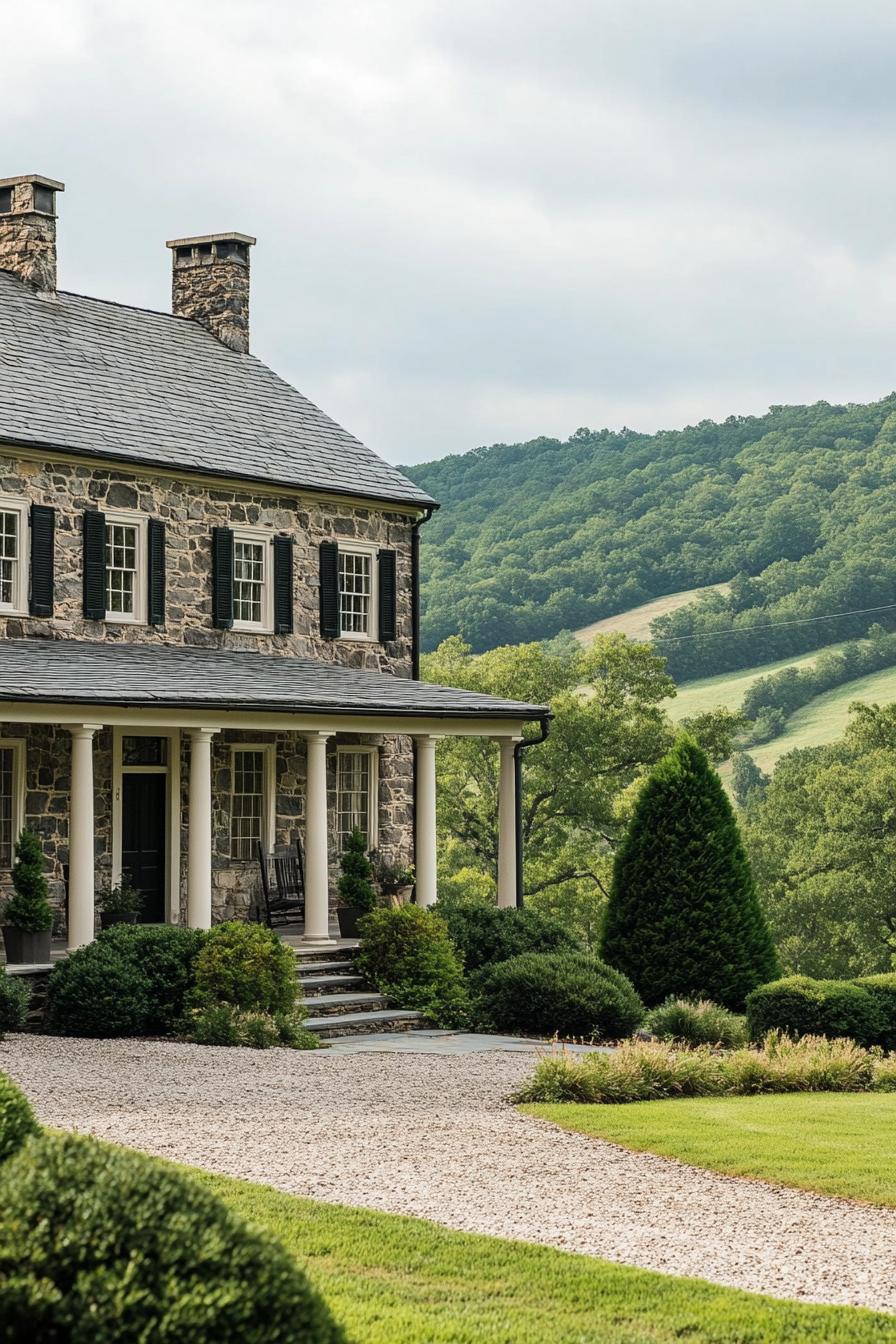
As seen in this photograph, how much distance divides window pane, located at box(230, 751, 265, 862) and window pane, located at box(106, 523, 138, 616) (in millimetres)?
2467

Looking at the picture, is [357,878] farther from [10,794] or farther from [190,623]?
[10,794]

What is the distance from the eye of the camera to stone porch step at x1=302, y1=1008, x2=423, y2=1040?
18.3 m

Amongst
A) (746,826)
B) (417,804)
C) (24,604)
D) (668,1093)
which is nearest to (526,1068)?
(668,1093)

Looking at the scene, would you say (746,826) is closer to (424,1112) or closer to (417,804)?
(417,804)

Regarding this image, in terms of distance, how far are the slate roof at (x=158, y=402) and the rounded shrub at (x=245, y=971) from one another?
23.0 ft

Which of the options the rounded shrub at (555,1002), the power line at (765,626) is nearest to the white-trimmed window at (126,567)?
the rounded shrub at (555,1002)

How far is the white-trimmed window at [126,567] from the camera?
74.1ft

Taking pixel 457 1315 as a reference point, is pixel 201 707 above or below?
above

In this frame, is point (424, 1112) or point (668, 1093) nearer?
point (424, 1112)

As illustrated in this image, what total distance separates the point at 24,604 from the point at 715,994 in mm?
10195

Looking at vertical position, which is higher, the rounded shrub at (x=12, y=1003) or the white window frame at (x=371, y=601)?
the white window frame at (x=371, y=601)

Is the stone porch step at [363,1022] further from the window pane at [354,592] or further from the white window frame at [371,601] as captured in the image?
the window pane at [354,592]

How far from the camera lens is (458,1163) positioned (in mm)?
10438

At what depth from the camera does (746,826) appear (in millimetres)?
51281
